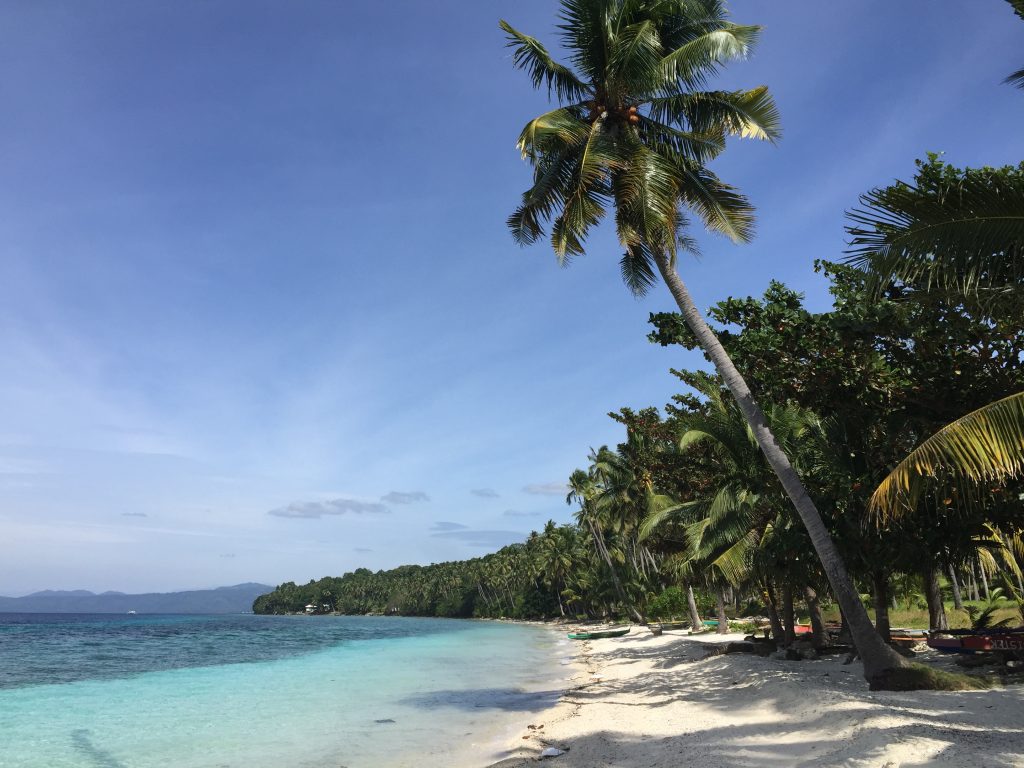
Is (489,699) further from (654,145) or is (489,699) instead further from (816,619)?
(654,145)

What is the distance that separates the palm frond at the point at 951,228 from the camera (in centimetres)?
617

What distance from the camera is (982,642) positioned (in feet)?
40.2

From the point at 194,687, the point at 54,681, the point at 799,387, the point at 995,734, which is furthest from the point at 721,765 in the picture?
the point at 54,681

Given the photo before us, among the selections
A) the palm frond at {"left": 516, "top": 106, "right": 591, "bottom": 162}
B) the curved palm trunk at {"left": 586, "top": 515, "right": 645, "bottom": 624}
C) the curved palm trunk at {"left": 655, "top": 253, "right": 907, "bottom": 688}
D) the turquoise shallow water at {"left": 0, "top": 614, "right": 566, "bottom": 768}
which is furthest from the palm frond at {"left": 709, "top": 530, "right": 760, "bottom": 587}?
the curved palm trunk at {"left": 586, "top": 515, "right": 645, "bottom": 624}

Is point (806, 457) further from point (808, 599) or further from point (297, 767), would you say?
point (297, 767)

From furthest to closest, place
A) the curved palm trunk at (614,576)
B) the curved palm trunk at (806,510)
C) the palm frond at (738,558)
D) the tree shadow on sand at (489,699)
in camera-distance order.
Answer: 1. the curved palm trunk at (614,576)
2. the tree shadow on sand at (489,699)
3. the palm frond at (738,558)
4. the curved palm trunk at (806,510)

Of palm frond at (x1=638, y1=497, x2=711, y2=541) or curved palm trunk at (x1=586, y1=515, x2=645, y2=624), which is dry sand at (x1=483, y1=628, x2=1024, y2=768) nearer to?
palm frond at (x1=638, y1=497, x2=711, y2=541)

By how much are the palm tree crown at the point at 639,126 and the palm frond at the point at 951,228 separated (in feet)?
17.3

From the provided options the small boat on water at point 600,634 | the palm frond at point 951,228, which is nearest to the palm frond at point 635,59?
the palm frond at point 951,228

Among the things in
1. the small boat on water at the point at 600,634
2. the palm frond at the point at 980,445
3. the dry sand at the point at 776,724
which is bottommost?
the small boat on water at the point at 600,634

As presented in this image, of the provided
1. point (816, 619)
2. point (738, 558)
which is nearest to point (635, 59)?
point (738, 558)

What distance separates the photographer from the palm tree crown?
1234cm

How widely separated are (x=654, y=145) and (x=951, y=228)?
812cm

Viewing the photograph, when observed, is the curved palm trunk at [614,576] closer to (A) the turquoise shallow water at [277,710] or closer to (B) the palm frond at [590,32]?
(A) the turquoise shallow water at [277,710]
